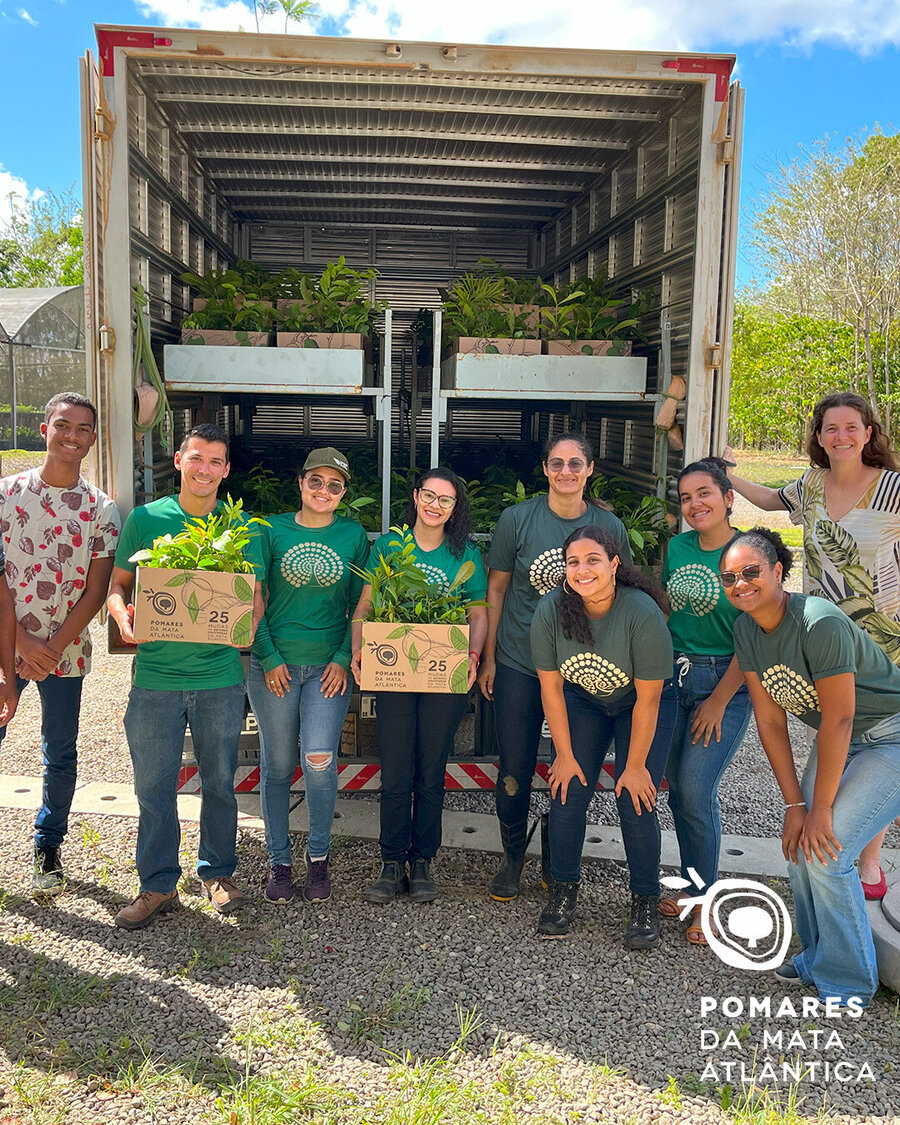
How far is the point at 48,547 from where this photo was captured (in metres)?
3.98

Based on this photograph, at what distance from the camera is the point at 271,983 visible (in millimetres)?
→ 3506

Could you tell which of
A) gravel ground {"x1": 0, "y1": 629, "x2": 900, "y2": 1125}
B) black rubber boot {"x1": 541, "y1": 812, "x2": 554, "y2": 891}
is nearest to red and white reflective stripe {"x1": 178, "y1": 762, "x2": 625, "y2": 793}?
black rubber boot {"x1": 541, "y1": 812, "x2": 554, "y2": 891}

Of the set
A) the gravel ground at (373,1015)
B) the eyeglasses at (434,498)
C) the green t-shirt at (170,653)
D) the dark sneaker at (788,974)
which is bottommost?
the gravel ground at (373,1015)

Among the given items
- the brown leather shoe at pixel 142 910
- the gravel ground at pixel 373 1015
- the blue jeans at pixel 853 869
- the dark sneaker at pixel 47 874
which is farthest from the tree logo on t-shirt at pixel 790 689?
the dark sneaker at pixel 47 874

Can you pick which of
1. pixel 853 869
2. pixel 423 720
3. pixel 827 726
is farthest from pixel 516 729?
pixel 853 869

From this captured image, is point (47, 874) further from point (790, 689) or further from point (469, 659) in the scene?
point (790, 689)

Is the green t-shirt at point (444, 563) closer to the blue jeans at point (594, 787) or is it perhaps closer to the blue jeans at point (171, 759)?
the blue jeans at point (594, 787)

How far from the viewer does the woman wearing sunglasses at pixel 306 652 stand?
13.0 feet

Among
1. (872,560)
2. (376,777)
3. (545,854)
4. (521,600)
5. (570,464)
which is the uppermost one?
(570,464)

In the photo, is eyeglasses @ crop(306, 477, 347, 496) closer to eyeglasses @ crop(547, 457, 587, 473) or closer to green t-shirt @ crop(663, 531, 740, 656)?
eyeglasses @ crop(547, 457, 587, 473)

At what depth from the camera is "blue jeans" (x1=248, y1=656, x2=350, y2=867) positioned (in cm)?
398

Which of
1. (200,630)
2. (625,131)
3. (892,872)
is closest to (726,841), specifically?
(892,872)

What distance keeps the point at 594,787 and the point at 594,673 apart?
55cm

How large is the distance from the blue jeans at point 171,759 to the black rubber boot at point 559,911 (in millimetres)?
1382
